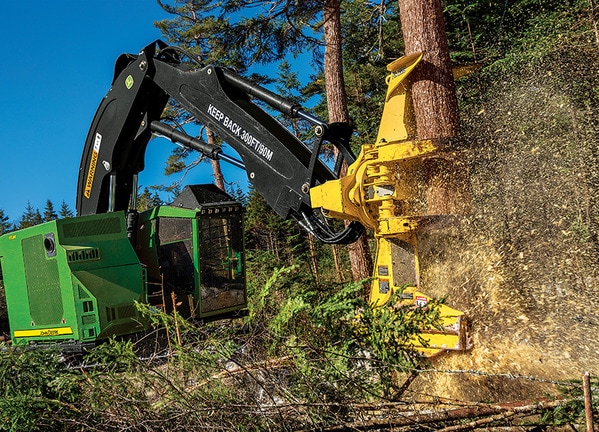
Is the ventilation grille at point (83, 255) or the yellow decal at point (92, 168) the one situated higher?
the yellow decal at point (92, 168)

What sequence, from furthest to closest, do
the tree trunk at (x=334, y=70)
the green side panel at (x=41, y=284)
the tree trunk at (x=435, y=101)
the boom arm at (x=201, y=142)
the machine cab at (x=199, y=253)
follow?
the tree trunk at (x=334, y=70)
the machine cab at (x=199, y=253)
the green side panel at (x=41, y=284)
the boom arm at (x=201, y=142)
the tree trunk at (x=435, y=101)

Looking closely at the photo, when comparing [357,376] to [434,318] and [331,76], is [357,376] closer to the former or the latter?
[434,318]

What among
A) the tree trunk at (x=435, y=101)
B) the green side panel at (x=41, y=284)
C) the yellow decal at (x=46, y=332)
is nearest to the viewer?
the tree trunk at (x=435, y=101)

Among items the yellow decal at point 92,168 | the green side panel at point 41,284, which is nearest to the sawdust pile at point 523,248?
the green side panel at point 41,284

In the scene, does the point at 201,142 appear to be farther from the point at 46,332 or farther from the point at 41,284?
the point at 46,332

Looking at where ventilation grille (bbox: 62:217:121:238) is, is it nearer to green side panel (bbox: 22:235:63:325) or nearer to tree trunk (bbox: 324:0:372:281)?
green side panel (bbox: 22:235:63:325)

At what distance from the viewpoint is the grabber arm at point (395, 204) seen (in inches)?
188

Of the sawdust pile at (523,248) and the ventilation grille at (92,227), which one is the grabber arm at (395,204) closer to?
the sawdust pile at (523,248)

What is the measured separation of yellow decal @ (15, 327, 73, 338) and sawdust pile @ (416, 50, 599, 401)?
14.5 feet

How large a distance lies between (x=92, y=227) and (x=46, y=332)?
4.85 feet

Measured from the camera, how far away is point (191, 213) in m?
7.52

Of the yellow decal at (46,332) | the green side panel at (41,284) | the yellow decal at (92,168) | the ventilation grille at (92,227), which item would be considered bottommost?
the yellow decal at (46,332)

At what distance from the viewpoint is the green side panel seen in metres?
7.05

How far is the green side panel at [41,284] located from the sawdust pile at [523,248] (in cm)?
465
